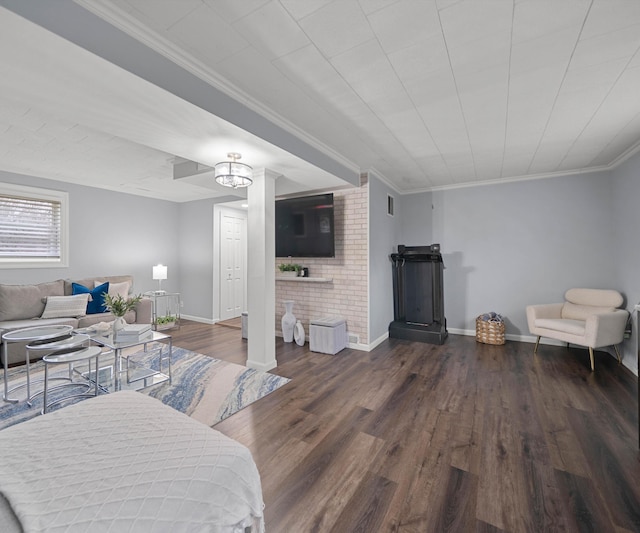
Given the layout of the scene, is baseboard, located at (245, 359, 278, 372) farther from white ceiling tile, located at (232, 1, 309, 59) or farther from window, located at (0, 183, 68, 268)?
window, located at (0, 183, 68, 268)

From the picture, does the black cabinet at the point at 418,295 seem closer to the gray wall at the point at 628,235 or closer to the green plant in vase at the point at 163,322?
the gray wall at the point at 628,235

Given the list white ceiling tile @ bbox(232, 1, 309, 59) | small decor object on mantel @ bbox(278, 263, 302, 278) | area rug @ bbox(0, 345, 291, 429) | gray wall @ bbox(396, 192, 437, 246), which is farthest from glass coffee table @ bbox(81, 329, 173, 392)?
gray wall @ bbox(396, 192, 437, 246)

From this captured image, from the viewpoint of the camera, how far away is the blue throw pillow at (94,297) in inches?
175

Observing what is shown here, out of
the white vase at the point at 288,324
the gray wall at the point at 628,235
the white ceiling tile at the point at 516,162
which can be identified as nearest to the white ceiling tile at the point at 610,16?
the white ceiling tile at the point at 516,162

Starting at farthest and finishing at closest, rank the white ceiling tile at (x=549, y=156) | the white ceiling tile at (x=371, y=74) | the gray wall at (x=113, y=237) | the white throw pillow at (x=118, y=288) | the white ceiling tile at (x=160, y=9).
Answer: the white throw pillow at (x=118, y=288), the gray wall at (x=113, y=237), the white ceiling tile at (x=549, y=156), the white ceiling tile at (x=371, y=74), the white ceiling tile at (x=160, y=9)

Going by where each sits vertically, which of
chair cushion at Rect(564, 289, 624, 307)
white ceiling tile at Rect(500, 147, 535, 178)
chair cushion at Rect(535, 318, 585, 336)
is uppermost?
white ceiling tile at Rect(500, 147, 535, 178)

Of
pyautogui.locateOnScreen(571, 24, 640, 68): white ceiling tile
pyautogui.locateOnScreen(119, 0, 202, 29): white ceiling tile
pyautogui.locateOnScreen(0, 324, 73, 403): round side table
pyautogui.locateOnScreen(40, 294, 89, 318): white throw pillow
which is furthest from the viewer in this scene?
pyautogui.locateOnScreen(40, 294, 89, 318): white throw pillow

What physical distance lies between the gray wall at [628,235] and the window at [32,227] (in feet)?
25.4

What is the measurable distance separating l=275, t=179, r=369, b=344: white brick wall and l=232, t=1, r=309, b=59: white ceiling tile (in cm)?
257

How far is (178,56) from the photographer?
1771 millimetres

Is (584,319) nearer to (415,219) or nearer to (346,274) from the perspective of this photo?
(415,219)

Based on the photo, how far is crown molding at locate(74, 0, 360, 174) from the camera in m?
1.46

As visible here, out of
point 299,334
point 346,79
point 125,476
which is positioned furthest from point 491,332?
point 125,476

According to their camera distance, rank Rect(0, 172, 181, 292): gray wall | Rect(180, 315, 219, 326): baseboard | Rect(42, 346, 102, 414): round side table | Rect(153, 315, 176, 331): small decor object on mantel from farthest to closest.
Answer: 1. Rect(180, 315, 219, 326): baseboard
2. Rect(153, 315, 176, 331): small decor object on mantel
3. Rect(0, 172, 181, 292): gray wall
4. Rect(42, 346, 102, 414): round side table
